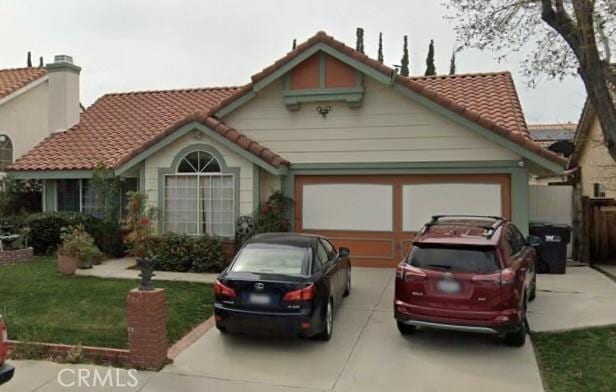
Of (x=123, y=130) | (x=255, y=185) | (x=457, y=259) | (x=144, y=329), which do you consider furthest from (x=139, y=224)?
(x=457, y=259)

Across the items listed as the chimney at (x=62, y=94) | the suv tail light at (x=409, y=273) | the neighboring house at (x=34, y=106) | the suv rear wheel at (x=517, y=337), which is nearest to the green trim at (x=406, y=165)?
the suv rear wheel at (x=517, y=337)

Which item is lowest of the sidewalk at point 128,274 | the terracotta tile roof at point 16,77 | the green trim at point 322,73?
the sidewalk at point 128,274

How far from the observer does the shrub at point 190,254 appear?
1233 cm

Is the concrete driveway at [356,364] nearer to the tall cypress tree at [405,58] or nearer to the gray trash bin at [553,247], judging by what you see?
the gray trash bin at [553,247]

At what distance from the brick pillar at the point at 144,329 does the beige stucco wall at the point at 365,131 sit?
7885 mm

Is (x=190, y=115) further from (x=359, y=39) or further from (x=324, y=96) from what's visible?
(x=359, y=39)

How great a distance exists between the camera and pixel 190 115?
13125 mm

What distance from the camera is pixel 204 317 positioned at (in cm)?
846

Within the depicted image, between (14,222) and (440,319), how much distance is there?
13.6 metres

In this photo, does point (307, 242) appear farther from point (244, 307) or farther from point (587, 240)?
point (587, 240)

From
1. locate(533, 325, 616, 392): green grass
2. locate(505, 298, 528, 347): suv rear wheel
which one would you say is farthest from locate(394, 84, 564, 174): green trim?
locate(505, 298, 528, 347): suv rear wheel

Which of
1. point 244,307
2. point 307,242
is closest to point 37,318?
point 244,307

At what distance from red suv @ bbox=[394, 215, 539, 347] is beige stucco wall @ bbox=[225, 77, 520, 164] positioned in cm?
555

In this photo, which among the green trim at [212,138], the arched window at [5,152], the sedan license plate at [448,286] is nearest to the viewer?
the sedan license plate at [448,286]
